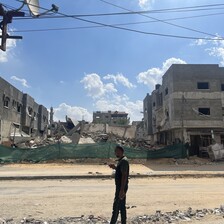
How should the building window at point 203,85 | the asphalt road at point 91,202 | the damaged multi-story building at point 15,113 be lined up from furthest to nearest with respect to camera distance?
the damaged multi-story building at point 15,113, the building window at point 203,85, the asphalt road at point 91,202

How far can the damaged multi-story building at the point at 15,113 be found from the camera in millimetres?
39312

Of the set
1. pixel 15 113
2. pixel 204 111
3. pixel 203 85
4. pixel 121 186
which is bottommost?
pixel 121 186

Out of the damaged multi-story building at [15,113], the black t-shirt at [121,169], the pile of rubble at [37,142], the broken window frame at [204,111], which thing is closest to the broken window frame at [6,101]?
the damaged multi-story building at [15,113]

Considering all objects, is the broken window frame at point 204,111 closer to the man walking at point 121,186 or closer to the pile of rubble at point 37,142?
the pile of rubble at point 37,142

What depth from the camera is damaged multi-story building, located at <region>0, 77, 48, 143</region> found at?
39.3 meters

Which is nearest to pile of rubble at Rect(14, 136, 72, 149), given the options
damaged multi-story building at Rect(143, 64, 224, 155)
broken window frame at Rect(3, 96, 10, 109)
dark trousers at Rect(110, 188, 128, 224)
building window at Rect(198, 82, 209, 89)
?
broken window frame at Rect(3, 96, 10, 109)

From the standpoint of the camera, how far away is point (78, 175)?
63.2ft

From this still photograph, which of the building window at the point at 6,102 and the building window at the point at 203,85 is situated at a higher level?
the building window at the point at 203,85

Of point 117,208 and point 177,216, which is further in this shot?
point 177,216

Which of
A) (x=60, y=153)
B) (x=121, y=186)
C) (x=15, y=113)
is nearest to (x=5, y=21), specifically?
(x=121, y=186)

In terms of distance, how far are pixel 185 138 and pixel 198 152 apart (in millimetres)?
2129

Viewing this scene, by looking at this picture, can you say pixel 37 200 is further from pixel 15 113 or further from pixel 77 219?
pixel 15 113

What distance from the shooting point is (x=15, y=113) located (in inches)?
1766

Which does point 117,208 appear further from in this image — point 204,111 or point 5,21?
point 204,111
